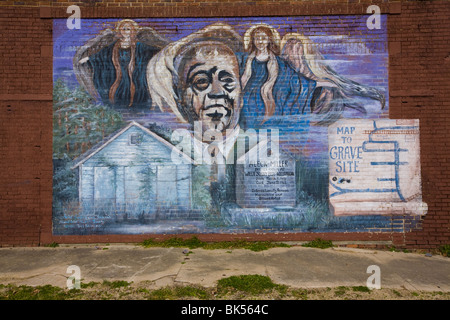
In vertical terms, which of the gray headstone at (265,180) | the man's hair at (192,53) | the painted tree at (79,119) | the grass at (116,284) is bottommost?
the grass at (116,284)

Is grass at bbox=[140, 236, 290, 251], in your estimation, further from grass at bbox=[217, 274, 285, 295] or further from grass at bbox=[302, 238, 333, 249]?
grass at bbox=[217, 274, 285, 295]

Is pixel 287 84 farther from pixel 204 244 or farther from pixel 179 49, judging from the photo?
Result: pixel 204 244

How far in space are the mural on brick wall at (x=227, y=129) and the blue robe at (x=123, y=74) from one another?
0.08 feet

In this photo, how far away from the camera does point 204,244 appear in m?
6.39

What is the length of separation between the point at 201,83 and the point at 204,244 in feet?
12.1

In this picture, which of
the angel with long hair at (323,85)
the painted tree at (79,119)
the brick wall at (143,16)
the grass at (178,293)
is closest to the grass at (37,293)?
the grass at (178,293)

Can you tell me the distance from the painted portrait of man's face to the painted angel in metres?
0.26

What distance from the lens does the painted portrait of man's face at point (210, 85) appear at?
6695mm

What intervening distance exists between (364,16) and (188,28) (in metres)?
4.12

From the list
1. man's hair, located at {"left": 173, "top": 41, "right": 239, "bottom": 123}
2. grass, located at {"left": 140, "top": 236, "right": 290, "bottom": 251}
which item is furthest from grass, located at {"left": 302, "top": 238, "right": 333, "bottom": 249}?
man's hair, located at {"left": 173, "top": 41, "right": 239, "bottom": 123}

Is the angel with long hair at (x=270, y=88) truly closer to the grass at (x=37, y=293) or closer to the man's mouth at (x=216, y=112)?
the man's mouth at (x=216, y=112)

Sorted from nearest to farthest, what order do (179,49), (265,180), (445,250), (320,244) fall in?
1. (445,250)
2. (320,244)
3. (265,180)
4. (179,49)

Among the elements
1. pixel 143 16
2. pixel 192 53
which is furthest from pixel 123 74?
pixel 192 53

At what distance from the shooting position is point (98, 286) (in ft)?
14.8
